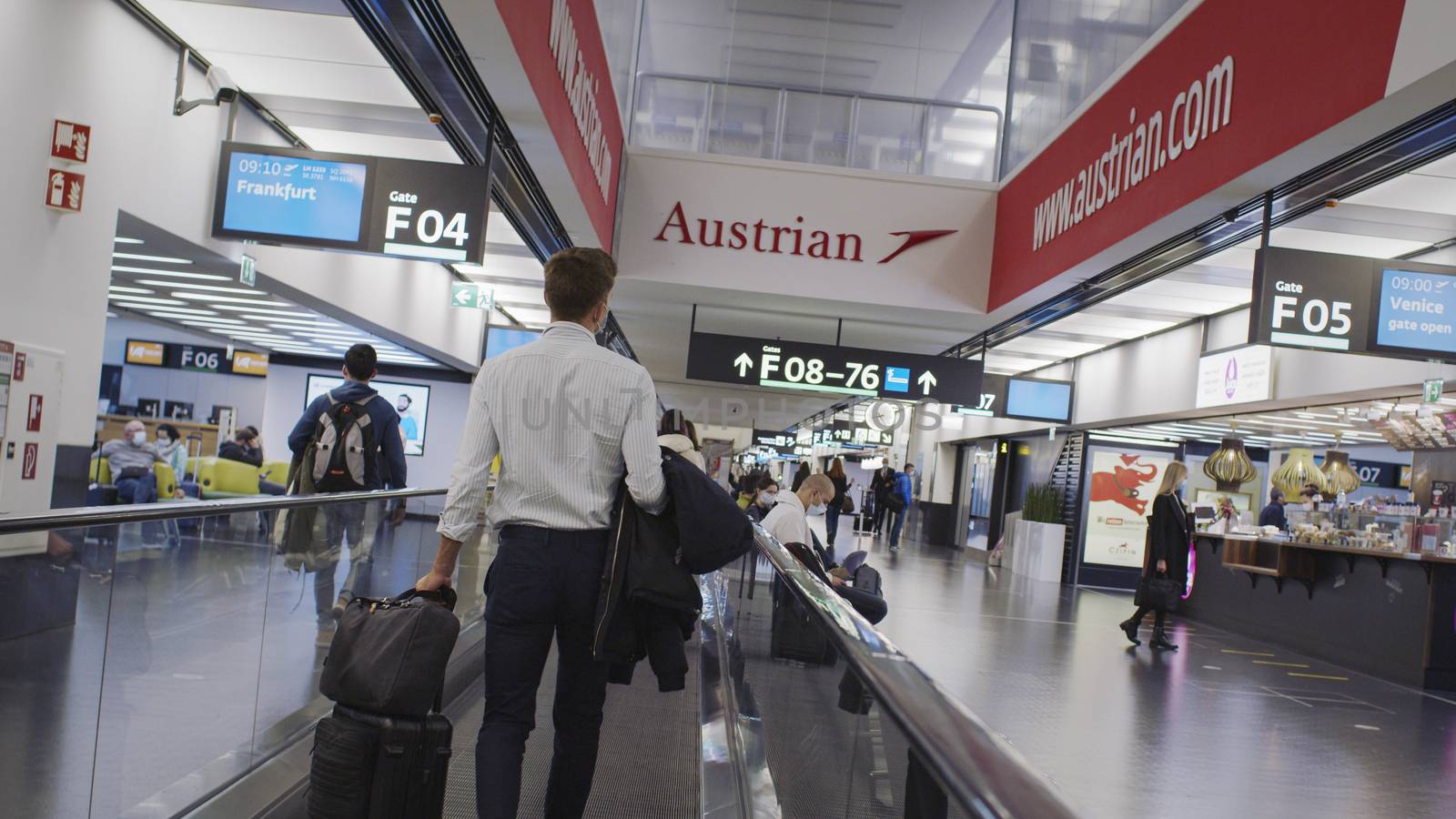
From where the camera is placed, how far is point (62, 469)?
6035 millimetres

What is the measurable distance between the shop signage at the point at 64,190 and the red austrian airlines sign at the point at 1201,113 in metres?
6.11

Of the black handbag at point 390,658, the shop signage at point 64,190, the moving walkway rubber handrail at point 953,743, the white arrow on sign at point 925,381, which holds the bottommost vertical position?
the black handbag at point 390,658

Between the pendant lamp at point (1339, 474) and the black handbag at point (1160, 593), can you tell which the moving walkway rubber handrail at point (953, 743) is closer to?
the black handbag at point (1160, 593)

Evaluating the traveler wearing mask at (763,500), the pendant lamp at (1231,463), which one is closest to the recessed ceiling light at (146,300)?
the traveler wearing mask at (763,500)

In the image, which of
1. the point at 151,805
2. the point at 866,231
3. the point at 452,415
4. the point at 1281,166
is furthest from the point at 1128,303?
the point at 452,415

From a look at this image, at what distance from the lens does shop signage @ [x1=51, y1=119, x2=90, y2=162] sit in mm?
5781

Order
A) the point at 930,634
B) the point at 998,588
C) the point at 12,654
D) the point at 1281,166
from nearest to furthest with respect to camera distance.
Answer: the point at 12,654, the point at 1281,166, the point at 930,634, the point at 998,588

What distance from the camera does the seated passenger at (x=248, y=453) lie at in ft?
48.0

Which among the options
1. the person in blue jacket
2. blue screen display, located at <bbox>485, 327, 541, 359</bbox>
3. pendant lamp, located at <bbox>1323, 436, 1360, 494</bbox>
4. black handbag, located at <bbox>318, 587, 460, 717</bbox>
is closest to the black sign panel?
blue screen display, located at <bbox>485, 327, 541, 359</bbox>

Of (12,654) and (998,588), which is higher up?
(12,654)

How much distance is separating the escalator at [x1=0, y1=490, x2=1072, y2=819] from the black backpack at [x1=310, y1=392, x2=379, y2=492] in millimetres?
638

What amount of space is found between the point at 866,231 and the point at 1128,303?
3.05 m

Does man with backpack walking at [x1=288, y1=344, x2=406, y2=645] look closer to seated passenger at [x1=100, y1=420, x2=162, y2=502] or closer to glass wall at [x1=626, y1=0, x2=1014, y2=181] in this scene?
seated passenger at [x1=100, y1=420, x2=162, y2=502]

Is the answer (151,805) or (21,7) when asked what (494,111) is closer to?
(21,7)
